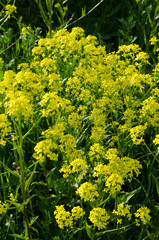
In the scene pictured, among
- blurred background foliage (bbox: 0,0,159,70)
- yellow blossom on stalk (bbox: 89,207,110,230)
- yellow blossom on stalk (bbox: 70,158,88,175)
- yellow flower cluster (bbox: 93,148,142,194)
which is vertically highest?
blurred background foliage (bbox: 0,0,159,70)

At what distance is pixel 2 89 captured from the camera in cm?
225

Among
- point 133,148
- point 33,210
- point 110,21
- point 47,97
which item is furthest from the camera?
point 110,21

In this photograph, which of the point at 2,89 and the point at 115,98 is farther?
the point at 115,98

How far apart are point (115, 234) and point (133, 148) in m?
0.77

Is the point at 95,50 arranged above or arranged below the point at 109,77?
above

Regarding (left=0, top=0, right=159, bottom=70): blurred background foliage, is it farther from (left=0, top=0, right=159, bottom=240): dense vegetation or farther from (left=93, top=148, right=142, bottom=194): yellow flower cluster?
(left=93, top=148, right=142, bottom=194): yellow flower cluster

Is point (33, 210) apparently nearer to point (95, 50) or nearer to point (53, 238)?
point (53, 238)

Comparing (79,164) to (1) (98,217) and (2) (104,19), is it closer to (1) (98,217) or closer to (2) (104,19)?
(1) (98,217)

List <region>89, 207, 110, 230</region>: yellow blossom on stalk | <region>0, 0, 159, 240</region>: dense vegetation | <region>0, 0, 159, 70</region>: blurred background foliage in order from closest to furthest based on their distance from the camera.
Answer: <region>89, 207, 110, 230</region>: yellow blossom on stalk → <region>0, 0, 159, 240</region>: dense vegetation → <region>0, 0, 159, 70</region>: blurred background foliage

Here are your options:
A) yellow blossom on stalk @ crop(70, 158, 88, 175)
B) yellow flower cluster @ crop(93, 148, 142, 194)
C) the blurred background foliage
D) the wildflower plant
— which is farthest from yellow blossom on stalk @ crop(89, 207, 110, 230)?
the blurred background foliage

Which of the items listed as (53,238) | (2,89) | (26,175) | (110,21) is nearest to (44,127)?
→ (26,175)

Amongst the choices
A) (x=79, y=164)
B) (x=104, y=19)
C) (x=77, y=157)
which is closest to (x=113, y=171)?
(x=79, y=164)

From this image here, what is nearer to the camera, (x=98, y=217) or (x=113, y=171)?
(x=98, y=217)

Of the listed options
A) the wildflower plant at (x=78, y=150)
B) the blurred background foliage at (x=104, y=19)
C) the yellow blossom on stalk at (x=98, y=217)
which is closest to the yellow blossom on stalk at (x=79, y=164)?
the wildflower plant at (x=78, y=150)
